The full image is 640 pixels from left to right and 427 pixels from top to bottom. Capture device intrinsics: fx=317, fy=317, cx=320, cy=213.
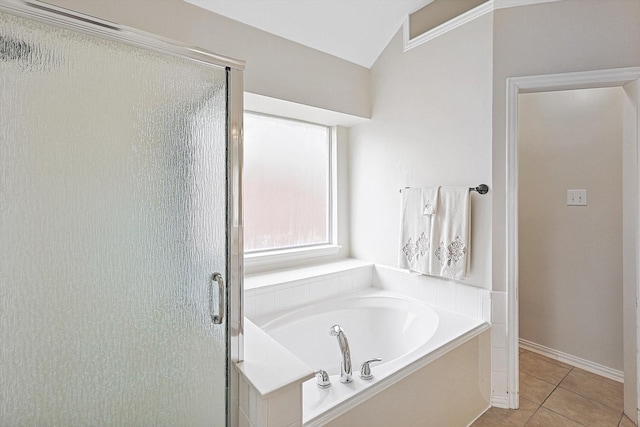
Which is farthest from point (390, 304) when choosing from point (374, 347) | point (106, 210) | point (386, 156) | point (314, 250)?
point (106, 210)

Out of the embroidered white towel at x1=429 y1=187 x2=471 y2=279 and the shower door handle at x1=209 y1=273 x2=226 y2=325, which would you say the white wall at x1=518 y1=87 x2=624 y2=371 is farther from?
the shower door handle at x1=209 y1=273 x2=226 y2=325

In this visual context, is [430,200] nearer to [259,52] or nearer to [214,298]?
[259,52]

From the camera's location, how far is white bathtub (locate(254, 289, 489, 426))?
1.64 metres

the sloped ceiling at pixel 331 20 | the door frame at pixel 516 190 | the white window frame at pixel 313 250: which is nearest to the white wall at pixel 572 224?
the door frame at pixel 516 190

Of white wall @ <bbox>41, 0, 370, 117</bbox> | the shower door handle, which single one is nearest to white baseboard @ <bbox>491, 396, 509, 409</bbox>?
the shower door handle

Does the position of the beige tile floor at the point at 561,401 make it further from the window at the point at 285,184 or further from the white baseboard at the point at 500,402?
the window at the point at 285,184

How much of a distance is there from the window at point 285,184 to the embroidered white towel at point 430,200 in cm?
92

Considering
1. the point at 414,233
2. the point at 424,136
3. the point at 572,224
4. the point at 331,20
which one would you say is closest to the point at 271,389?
the point at 414,233

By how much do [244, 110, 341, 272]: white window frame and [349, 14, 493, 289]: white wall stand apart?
0.16 m

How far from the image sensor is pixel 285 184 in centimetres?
258

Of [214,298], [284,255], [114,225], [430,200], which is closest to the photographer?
[114,225]

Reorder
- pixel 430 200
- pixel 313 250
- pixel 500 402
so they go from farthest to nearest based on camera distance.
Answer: pixel 313 250 < pixel 430 200 < pixel 500 402

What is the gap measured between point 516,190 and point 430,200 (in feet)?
1.64

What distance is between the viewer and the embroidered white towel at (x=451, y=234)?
1979 mm
